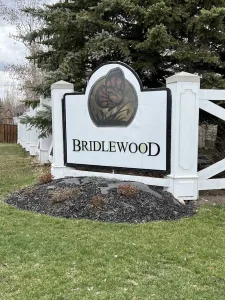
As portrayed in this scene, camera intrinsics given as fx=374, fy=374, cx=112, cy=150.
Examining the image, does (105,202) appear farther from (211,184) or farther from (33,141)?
(33,141)

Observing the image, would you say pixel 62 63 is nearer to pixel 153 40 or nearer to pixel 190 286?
pixel 153 40

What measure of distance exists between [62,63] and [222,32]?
3564 mm

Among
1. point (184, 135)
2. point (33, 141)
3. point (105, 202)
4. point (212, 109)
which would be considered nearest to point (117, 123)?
point (184, 135)

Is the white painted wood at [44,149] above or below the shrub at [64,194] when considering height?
above

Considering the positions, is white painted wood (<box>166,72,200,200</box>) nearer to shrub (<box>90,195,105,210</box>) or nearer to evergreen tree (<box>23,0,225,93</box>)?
shrub (<box>90,195,105,210</box>)

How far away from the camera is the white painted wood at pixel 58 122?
735 cm

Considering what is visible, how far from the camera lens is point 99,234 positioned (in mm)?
4496

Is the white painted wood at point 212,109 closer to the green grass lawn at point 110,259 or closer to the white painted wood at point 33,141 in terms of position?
the green grass lawn at point 110,259

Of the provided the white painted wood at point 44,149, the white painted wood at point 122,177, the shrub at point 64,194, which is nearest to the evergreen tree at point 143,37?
the white painted wood at point 122,177

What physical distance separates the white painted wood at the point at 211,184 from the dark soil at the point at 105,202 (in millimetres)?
429

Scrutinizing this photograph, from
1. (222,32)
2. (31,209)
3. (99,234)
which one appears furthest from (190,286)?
(222,32)

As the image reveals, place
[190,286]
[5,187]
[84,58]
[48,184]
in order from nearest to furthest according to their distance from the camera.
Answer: [190,286] < [48,184] < [5,187] < [84,58]

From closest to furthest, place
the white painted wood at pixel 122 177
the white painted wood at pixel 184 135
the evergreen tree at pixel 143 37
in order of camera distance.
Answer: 1. the white painted wood at pixel 184 135
2. the white painted wood at pixel 122 177
3. the evergreen tree at pixel 143 37

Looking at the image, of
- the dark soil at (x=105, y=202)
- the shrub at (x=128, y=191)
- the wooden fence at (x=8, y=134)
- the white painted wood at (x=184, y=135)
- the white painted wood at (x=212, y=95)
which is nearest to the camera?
the dark soil at (x=105, y=202)
